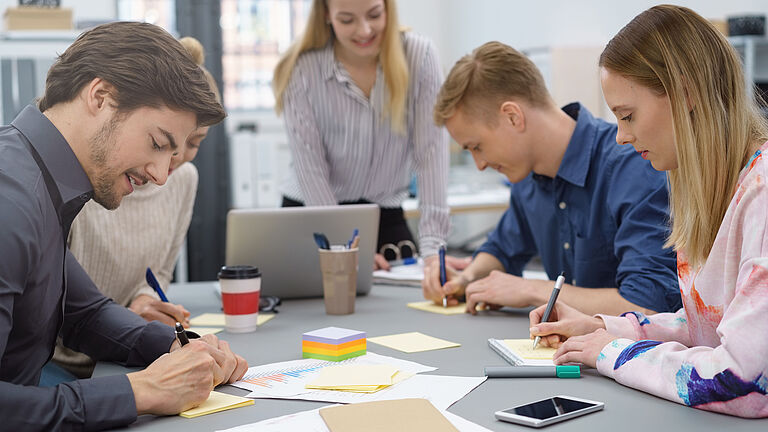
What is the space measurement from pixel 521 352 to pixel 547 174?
71 centimetres

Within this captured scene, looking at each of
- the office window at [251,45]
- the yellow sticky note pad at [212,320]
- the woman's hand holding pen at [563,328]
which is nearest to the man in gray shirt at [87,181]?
the yellow sticky note pad at [212,320]

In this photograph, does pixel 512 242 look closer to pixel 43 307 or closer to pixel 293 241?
pixel 293 241

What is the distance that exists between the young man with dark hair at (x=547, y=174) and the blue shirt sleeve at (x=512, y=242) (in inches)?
2.2

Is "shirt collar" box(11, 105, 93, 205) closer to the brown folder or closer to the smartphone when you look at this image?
the brown folder

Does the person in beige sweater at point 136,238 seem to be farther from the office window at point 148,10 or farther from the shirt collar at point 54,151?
the office window at point 148,10

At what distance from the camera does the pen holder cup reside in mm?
1676

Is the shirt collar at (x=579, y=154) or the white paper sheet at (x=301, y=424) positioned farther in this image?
the shirt collar at (x=579, y=154)

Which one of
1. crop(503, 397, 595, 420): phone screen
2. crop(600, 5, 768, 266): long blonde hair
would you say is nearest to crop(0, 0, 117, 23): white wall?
crop(600, 5, 768, 266): long blonde hair

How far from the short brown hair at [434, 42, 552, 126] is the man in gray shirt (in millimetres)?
781

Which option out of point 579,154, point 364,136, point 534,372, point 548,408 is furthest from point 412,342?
point 364,136

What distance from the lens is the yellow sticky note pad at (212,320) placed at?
1.63 metres

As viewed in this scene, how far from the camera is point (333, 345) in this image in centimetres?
128

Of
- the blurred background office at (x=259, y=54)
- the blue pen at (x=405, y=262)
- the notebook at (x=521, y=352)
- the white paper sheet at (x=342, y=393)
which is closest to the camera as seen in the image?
the white paper sheet at (x=342, y=393)

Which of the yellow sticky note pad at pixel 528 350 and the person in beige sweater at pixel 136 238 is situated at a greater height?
the person in beige sweater at pixel 136 238
